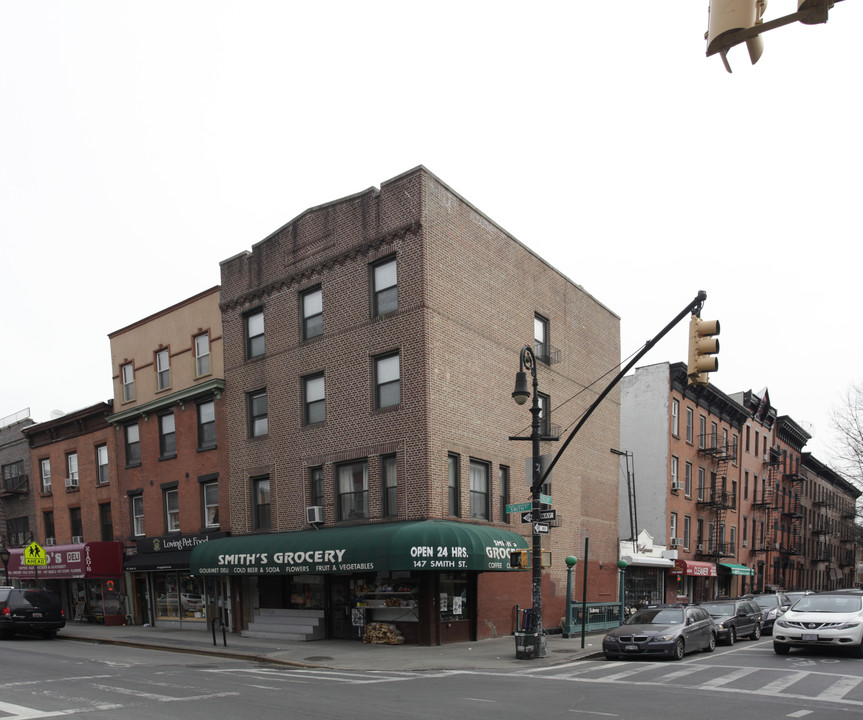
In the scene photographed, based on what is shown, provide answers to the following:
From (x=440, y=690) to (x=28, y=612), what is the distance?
17.4 meters

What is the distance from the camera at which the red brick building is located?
21.3m

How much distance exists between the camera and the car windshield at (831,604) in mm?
18719

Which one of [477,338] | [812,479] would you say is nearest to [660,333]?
[477,338]

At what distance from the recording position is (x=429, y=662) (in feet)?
57.9

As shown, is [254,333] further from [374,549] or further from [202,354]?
[374,549]

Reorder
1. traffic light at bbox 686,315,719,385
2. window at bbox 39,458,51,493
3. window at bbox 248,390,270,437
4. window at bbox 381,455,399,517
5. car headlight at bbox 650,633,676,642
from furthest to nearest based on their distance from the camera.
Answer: window at bbox 39,458,51,493 < window at bbox 248,390,270,437 < window at bbox 381,455,399,517 < car headlight at bbox 650,633,676,642 < traffic light at bbox 686,315,719,385

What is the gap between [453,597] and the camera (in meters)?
21.7

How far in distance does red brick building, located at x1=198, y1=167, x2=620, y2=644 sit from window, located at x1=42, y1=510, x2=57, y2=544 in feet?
48.1

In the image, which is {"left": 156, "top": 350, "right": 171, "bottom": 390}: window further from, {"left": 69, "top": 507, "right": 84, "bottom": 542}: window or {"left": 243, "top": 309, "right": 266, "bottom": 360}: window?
{"left": 69, "top": 507, "right": 84, "bottom": 542}: window

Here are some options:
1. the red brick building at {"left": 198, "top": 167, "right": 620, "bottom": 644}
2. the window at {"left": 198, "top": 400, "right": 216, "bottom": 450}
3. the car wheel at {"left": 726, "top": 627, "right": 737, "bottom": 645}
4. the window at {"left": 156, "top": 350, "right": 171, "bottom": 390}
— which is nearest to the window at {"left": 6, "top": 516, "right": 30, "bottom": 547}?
the window at {"left": 156, "top": 350, "right": 171, "bottom": 390}

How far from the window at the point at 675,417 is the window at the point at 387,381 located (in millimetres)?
21016

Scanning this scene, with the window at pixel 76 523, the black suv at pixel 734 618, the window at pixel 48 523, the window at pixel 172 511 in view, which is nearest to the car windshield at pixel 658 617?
the black suv at pixel 734 618

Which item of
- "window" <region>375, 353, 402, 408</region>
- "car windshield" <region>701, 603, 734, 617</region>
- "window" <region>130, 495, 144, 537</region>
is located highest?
"window" <region>375, 353, 402, 408</region>

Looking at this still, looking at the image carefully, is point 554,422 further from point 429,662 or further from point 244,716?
point 244,716
